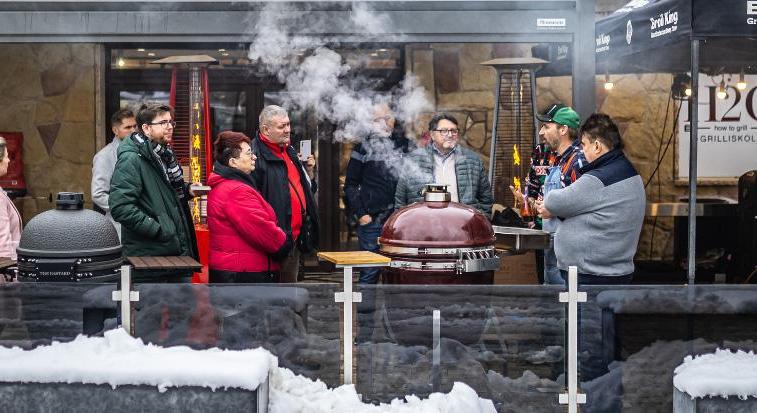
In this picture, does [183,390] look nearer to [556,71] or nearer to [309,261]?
Result: [556,71]

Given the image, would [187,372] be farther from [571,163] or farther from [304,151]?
[304,151]

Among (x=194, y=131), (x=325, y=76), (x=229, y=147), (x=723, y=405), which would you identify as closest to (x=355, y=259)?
(x=229, y=147)

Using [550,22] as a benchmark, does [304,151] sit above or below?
below

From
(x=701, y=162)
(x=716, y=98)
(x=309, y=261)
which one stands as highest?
(x=716, y=98)

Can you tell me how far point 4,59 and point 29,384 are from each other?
23.1 ft

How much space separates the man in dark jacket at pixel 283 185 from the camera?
6.82m

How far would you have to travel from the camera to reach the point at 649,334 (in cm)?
473

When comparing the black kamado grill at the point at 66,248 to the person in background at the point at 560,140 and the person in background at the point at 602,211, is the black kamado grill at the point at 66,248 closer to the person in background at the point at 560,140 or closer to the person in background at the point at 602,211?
the person in background at the point at 602,211

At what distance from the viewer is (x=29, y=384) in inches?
173

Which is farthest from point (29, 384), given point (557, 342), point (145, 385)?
point (557, 342)

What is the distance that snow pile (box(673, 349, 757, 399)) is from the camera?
4430mm

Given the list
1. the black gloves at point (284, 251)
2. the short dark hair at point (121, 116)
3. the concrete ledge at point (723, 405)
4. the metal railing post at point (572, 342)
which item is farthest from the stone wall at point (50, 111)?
the concrete ledge at point (723, 405)

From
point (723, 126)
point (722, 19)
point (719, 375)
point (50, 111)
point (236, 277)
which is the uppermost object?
point (722, 19)

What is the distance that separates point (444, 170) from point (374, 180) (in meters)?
0.59
